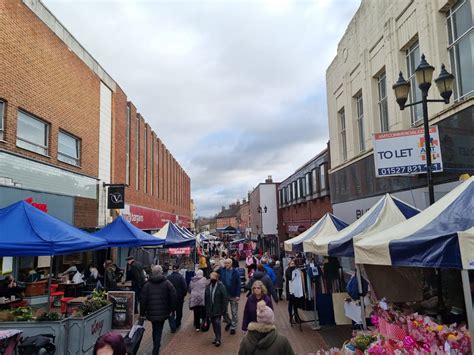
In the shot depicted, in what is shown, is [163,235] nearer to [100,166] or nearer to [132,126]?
[100,166]

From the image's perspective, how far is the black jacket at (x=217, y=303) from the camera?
8992 millimetres

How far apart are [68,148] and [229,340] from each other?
11458 millimetres

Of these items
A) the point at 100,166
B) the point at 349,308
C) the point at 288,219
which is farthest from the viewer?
the point at 288,219

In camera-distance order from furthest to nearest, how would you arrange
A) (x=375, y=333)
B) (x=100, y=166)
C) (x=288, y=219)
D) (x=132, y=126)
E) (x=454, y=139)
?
(x=288, y=219), (x=132, y=126), (x=100, y=166), (x=454, y=139), (x=375, y=333)

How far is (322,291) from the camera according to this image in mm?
11109

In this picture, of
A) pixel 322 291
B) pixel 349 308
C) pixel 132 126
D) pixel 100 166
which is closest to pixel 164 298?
pixel 349 308

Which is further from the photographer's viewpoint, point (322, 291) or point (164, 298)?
point (322, 291)

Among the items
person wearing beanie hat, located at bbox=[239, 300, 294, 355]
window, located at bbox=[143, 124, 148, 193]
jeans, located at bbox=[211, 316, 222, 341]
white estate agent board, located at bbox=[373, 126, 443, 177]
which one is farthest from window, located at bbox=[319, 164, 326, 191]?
person wearing beanie hat, located at bbox=[239, 300, 294, 355]

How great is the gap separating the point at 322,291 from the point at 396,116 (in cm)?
577

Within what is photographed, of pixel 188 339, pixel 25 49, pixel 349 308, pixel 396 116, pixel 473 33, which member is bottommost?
pixel 188 339

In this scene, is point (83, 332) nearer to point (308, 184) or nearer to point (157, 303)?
point (157, 303)

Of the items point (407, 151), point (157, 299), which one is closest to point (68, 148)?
point (157, 299)

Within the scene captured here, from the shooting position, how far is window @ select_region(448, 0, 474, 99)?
29.6 feet

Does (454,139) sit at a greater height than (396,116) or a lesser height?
lesser
